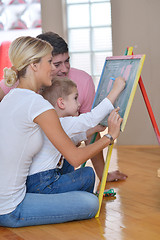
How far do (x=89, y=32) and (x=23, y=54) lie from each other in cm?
276

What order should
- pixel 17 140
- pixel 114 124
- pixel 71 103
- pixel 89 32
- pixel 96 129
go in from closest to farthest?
pixel 17 140
pixel 114 124
pixel 71 103
pixel 96 129
pixel 89 32

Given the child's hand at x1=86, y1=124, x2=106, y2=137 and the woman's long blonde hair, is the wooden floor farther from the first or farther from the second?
the woman's long blonde hair

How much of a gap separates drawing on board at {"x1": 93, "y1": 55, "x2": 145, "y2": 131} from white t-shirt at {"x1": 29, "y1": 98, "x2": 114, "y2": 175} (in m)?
0.08

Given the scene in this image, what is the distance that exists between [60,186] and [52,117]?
45 cm

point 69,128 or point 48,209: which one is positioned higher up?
point 69,128

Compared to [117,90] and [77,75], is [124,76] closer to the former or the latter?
[117,90]

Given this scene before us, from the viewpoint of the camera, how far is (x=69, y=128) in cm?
228

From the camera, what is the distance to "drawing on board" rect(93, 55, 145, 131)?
2.27 meters

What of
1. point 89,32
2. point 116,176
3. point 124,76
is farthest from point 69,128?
point 89,32

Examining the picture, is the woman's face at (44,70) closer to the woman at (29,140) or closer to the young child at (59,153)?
the woman at (29,140)

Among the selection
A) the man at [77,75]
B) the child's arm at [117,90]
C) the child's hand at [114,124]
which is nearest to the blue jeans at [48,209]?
the child's hand at [114,124]

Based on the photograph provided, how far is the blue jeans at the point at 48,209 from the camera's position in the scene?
7.02 ft

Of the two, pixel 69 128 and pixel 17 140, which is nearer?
pixel 17 140

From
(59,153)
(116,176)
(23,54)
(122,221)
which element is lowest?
(116,176)
